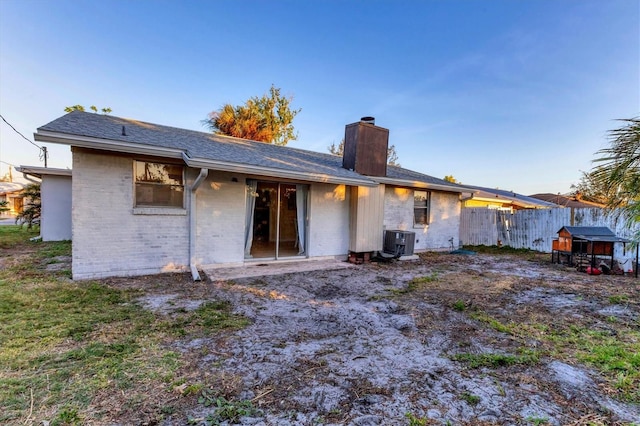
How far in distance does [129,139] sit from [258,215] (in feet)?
12.9

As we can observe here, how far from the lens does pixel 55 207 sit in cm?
1067

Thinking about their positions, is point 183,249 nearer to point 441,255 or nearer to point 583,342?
point 583,342

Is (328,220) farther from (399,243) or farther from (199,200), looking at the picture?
(199,200)

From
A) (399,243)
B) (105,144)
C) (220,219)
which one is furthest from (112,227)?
(399,243)

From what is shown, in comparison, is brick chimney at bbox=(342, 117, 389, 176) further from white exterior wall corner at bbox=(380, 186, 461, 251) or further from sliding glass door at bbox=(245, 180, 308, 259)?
sliding glass door at bbox=(245, 180, 308, 259)

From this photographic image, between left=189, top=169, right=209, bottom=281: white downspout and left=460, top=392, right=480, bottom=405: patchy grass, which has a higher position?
left=189, top=169, right=209, bottom=281: white downspout

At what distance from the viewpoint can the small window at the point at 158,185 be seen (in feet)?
20.2

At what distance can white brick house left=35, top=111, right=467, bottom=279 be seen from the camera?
18.6 feet

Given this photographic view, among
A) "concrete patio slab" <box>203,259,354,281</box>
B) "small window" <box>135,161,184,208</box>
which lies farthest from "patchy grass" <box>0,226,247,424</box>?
"small window" <box>135,161,184,208</box>

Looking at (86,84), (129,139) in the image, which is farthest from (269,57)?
(129,139)

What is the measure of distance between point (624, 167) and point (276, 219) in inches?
273

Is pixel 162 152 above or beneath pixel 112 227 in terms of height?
above

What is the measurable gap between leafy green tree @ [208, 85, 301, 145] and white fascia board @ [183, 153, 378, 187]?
48.6ft

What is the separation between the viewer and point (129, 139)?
573 cm
